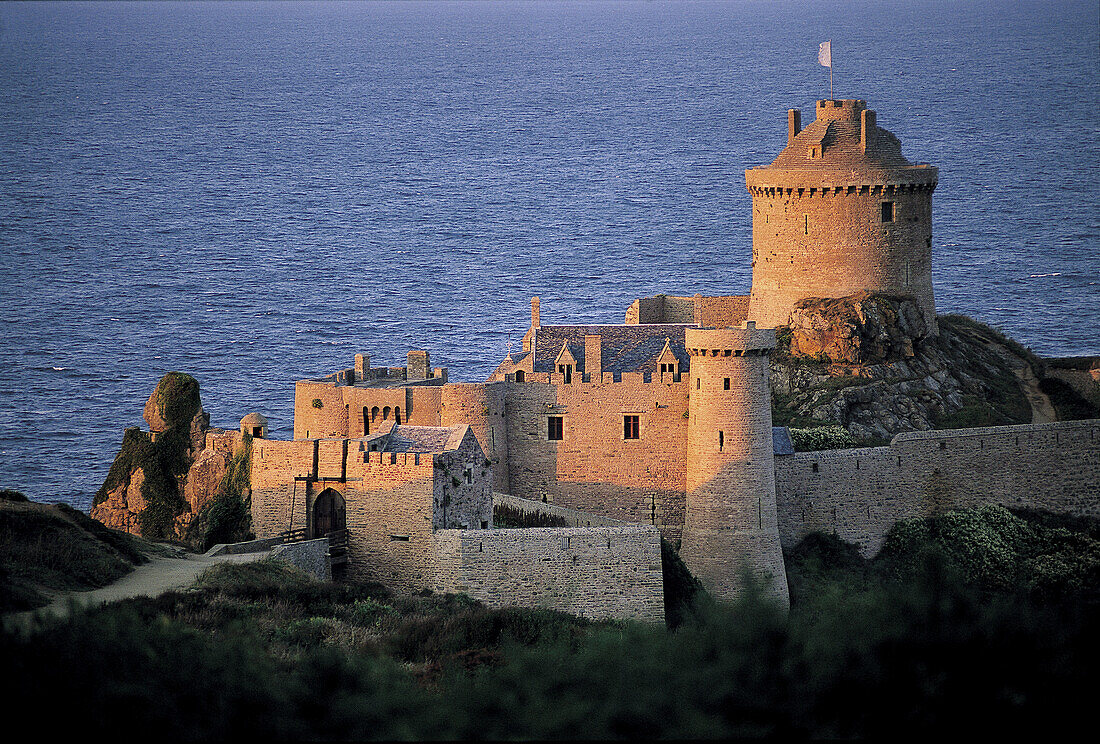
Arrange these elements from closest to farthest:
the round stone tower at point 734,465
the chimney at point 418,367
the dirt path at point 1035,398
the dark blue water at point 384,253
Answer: the round stone tower at point 734,465 < the chimney at point 418,367 < the dirt path at point 1035,398 < the dark blue water at point 384,253

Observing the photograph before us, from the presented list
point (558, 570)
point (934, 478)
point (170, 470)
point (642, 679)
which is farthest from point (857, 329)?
point (642, 679)

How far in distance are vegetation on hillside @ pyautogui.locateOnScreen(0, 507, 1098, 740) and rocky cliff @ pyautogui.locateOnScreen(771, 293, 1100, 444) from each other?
80.1 feet

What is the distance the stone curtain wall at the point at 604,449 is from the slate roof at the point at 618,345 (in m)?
0.87

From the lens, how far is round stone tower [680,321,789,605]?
160 feet

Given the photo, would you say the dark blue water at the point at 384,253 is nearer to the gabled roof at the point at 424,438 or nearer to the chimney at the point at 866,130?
the gabled roof at the point at 424,438

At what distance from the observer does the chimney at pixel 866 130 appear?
206ft

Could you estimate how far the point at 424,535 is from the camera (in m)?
Answer: 44.4

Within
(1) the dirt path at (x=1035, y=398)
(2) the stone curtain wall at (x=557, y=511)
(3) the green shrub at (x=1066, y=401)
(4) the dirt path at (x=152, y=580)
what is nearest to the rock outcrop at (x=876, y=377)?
(1) the dirt path at (x=1035, y=398)

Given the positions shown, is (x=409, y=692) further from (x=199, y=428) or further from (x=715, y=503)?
(x=199, y=428)

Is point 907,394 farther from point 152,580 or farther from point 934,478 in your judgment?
point 152,580

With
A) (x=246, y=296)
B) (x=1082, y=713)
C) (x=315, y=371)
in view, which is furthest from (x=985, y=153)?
(x=1082, y=713)

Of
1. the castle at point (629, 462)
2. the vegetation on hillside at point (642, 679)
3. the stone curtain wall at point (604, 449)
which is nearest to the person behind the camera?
the vegetation on hillside at point (642, 679)

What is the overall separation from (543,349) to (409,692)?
90.5ft

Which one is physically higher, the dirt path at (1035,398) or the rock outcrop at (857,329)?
the rock outcrop at (857,329)
